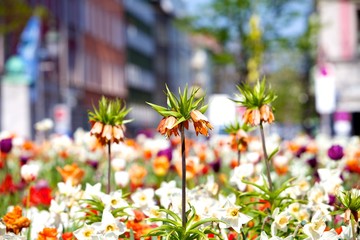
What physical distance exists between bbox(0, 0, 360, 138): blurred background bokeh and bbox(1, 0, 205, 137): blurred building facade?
75 mm

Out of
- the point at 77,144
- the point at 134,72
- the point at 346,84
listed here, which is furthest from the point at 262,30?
the point at 134,72

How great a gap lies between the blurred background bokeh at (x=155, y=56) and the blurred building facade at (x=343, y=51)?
3 centimetres

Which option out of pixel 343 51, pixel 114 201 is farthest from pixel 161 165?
pixel 343 51

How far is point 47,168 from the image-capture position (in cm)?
918

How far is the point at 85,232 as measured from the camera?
358 cm

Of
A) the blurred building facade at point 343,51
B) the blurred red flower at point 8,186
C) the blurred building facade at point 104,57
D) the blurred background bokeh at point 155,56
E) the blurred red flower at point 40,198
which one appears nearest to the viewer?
the blurred red flower at point 40,198

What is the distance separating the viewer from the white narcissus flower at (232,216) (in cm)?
362

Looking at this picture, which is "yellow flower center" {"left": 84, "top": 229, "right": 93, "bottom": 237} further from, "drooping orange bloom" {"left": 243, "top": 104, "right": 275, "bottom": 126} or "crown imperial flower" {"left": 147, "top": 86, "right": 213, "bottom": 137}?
"drooping orange bloom" {"left": 243, "top": 104, "right": 275, "bottom": 126}

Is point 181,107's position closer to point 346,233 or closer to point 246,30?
point 346,233

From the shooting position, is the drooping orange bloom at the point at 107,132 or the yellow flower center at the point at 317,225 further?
the drooping orange bloom at the point at 107,132

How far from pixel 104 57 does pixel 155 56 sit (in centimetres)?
2035

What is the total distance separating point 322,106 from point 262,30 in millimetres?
18661

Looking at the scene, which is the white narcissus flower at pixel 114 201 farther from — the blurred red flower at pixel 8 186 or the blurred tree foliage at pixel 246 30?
the blurred tree foliage at pixel 246 30

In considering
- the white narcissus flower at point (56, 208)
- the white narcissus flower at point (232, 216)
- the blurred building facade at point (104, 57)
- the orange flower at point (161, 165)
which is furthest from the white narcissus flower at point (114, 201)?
the blurred building facade at point (104, 57)
